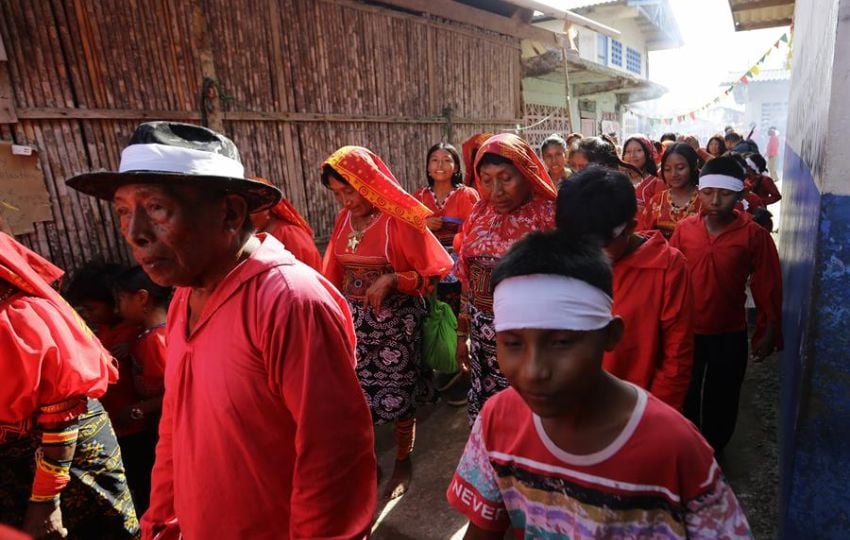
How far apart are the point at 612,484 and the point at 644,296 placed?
116cm

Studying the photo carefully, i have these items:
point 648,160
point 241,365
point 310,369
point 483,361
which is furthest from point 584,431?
point 648,160

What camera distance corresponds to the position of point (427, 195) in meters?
5.27

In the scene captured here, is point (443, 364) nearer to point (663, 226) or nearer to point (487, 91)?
point (663, 226)

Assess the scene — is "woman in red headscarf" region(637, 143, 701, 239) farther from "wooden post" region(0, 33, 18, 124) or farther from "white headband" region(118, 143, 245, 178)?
"wooden post" region(0, 33, 18, 124)

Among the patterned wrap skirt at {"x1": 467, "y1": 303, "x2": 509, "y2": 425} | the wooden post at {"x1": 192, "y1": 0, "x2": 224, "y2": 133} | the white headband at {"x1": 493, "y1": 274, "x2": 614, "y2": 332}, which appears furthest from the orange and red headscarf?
the wooden post at {"x1": 192, "y1": 0, "x2": 224, "y2": 133}

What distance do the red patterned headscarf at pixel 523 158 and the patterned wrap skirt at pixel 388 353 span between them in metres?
1.07

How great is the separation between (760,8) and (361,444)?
29.9ft

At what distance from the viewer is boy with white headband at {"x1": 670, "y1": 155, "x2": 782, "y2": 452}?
308 cm

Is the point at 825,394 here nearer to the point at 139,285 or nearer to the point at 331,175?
the point at 331,175

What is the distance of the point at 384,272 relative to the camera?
3168 millimetres

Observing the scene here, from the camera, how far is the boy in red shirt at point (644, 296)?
206 cm

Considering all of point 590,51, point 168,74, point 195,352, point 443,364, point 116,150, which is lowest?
point 443,364

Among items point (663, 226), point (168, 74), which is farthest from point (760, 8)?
point (168, 74)

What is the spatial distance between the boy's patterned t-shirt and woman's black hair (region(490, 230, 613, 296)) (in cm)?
32
